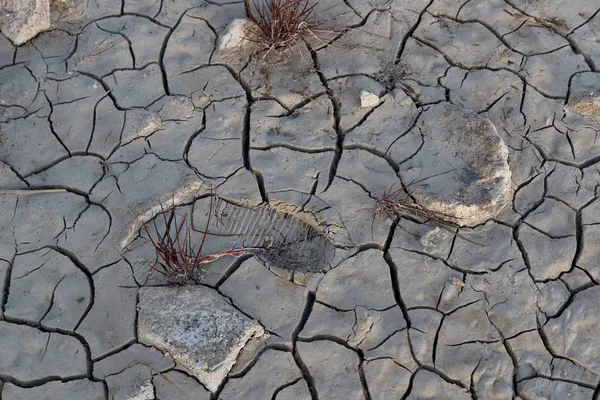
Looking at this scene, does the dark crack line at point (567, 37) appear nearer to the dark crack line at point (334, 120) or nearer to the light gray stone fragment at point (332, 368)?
the dark crack line at point (334, 120)

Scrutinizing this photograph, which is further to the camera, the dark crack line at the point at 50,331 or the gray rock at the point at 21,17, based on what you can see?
the gray rock at the point at 21,17

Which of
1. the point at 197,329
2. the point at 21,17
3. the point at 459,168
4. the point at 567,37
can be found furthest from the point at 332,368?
the point at 21,17

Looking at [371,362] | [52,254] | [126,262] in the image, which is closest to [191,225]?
[126,262]

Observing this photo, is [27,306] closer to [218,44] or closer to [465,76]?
[218,44]

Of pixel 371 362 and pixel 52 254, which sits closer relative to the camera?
pixel 371 362

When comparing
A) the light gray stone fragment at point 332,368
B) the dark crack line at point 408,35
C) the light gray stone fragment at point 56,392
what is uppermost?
the dark crack line at point 408,35

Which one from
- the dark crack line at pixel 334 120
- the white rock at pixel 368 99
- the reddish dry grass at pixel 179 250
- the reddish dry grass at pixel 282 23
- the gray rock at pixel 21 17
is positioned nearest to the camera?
the reddish dry grass at pixel 179 250

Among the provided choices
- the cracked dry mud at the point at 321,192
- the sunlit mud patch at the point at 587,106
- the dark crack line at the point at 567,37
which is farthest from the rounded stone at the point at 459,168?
the dark crack line at the point at 567,37
